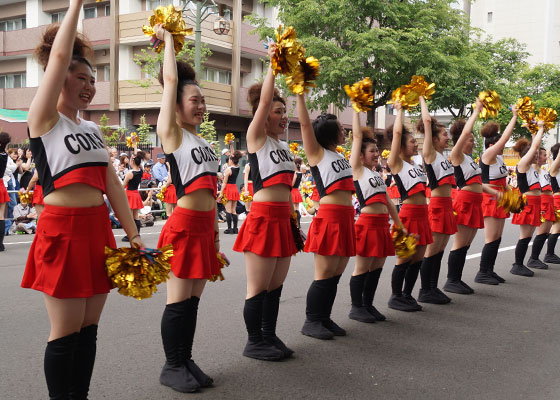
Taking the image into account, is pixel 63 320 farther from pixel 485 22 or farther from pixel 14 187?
pixel 485 22

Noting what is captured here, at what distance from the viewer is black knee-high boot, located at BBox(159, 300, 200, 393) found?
3.71 metres

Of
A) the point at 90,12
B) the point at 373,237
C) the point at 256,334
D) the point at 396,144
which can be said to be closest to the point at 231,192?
the point at 396,144

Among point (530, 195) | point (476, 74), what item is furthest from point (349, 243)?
point (476, 74)

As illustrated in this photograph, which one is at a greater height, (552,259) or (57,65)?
(57,65)

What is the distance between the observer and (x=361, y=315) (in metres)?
5.66

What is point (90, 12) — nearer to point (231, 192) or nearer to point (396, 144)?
point (231, 192)

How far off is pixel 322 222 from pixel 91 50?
254cm

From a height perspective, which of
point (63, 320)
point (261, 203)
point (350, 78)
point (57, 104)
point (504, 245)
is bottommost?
point (504, 245)

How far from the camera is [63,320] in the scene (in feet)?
9.16

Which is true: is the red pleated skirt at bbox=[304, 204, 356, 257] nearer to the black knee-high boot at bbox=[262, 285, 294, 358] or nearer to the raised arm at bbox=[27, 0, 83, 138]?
the black knee-high boot at bbox=[262, 285, 294, 358]

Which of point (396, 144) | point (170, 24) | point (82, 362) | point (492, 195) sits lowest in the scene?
point (82, 362)

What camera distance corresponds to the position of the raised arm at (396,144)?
560 cm

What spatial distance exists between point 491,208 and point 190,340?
5.06 m

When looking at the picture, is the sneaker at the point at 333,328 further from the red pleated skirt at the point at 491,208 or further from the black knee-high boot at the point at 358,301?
the red pleated skirt at the point at 491,208
